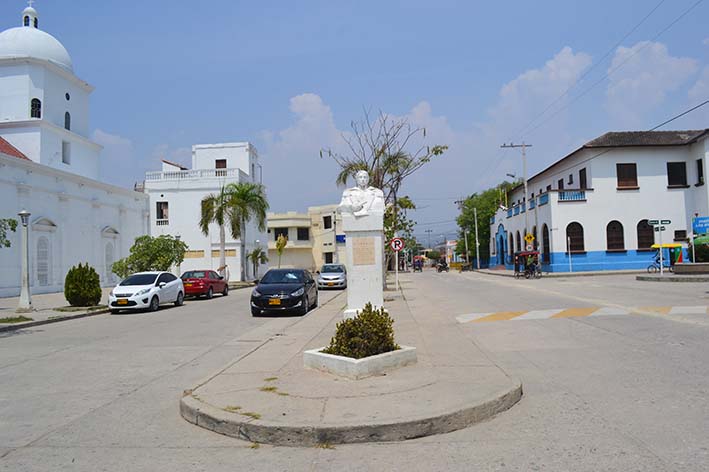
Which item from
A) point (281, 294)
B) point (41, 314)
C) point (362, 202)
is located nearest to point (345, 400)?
point (362, 202)

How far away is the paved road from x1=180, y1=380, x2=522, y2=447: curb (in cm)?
11

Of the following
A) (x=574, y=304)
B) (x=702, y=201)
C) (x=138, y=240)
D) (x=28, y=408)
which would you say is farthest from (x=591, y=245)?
(x=28, y=408)

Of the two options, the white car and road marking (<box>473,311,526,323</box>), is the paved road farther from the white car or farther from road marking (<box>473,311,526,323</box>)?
the white car

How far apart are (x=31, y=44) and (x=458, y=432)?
45.3m

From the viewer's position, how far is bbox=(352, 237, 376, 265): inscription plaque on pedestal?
38.2ft

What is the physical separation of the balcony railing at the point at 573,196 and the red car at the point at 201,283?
27.6 m

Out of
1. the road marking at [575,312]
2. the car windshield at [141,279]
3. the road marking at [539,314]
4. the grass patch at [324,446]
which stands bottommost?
the road marking at [539,314]

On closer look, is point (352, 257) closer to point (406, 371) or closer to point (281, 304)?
point (406, 371)

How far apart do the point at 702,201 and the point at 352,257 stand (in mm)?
40825

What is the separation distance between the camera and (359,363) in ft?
25.0

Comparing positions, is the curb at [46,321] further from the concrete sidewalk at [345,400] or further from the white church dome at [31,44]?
the white church dome at [31,44]

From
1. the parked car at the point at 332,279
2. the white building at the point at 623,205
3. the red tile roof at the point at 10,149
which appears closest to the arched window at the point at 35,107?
the red tile roof at the point at 10,149

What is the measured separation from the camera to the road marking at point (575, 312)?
50.8ft

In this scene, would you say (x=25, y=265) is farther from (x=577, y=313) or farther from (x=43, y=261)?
(x=577, y=313)
